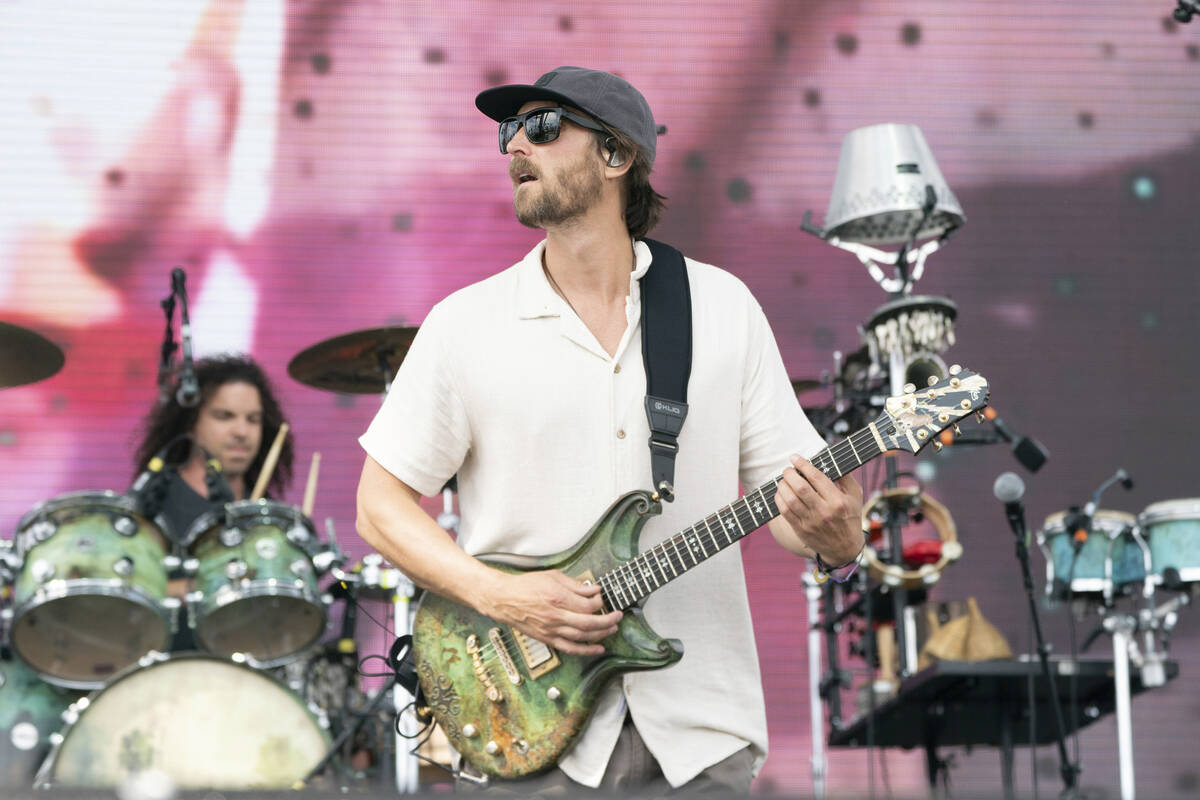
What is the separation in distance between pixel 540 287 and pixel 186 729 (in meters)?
2.62

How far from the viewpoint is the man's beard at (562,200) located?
328 cm

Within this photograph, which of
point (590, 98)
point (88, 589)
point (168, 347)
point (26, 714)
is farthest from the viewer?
point (168, 347)

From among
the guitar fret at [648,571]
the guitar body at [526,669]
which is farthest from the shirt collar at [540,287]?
the guitar fret at [648,571]

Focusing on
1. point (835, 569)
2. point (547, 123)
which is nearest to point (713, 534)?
point (835, 569)

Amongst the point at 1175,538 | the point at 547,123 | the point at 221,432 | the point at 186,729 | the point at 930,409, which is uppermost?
the point at 547,123

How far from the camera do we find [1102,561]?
6535mm

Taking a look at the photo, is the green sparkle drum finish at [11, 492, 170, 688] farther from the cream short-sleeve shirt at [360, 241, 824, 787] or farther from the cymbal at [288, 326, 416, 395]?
the cream short-sleeve shirt at [360, 241, 824, 787]

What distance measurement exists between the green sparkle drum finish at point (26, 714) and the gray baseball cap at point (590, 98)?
3.54 metres

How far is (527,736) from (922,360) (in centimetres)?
377

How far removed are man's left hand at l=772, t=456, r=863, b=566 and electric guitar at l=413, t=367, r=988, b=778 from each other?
57mm

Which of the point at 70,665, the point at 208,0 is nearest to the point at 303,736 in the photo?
→ the point at 70,665

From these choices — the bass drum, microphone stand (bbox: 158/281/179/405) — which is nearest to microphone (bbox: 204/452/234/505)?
microphone stand (bbox: 158/281/179/405)

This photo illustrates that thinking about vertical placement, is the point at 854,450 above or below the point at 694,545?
above

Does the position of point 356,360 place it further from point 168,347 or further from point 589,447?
point 589,447
